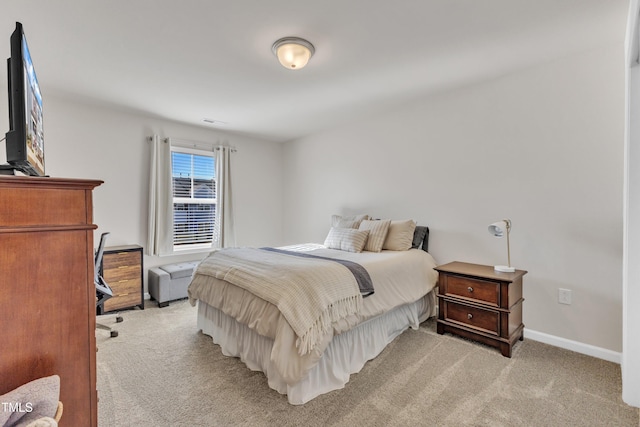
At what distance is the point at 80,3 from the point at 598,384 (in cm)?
414

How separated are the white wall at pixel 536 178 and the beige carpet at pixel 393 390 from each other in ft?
1.83

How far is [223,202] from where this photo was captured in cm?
457

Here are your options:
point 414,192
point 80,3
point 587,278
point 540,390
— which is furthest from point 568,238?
point 80,3

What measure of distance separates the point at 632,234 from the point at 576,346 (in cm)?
124

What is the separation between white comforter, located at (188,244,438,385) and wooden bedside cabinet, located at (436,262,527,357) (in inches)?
10.5

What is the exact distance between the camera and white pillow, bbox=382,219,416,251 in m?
3.21

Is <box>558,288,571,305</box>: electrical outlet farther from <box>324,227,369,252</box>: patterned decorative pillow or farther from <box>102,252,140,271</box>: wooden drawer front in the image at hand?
<box>102,252,140,271</box>: wooden drawer front

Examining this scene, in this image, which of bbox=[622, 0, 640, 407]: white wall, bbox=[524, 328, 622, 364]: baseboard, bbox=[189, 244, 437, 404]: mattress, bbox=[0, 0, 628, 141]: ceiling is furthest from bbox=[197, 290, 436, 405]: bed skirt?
bbox=[0, 0, 628, 141]: ceiling

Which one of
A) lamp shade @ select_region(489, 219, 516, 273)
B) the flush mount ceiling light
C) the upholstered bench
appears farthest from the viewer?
the upholstered bench

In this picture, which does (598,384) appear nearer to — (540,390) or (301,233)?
(540,390)

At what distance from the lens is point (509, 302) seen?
2352mm

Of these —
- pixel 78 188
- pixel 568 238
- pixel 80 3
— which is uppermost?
pixel 80 3

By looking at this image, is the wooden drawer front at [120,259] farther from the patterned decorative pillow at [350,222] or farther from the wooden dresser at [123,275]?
the patterned decorative pillow at [350,222]

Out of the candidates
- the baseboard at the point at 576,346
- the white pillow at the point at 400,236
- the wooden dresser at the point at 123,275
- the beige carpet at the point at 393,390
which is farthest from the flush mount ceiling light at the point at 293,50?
the baseboard at the point at 576,346
